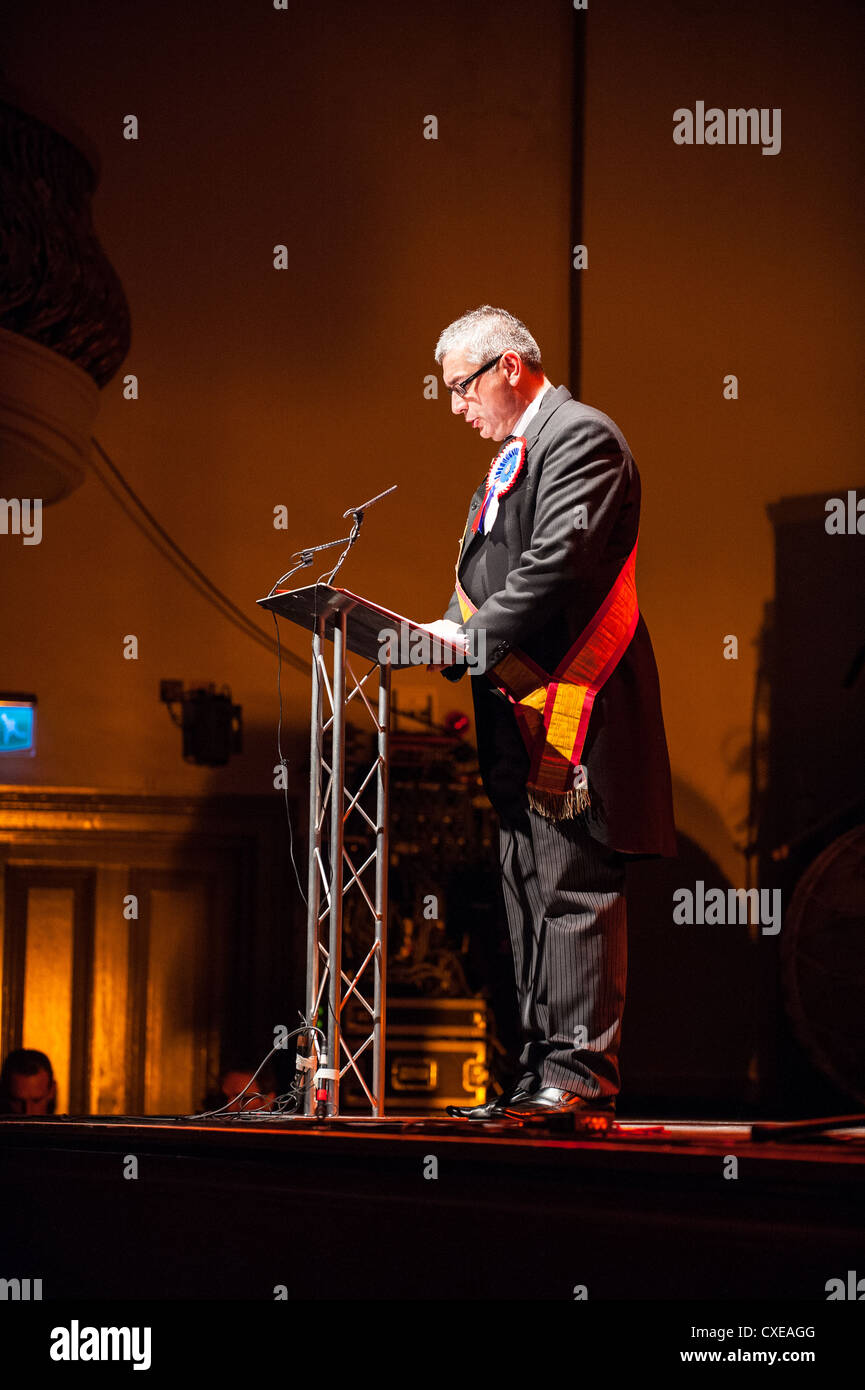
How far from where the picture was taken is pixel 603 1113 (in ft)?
6.84

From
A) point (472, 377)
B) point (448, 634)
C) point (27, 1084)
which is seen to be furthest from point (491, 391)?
point (27, 1084)

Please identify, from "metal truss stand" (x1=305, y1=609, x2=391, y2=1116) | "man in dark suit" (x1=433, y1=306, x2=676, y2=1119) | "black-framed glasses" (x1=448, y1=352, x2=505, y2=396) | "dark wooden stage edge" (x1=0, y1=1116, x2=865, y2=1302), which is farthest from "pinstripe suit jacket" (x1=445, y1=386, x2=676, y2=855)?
"dark wooden stage edge" (x1=0, y1=1116, x2=865, y2=1302)

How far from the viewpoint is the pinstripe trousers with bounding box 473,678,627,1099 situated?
214 centimetres

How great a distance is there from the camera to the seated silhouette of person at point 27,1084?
187 inches

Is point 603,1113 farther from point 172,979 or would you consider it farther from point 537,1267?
point 172,979

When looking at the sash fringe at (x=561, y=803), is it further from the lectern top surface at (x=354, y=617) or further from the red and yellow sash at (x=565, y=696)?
the lectern top surface at (x=354, y=617)

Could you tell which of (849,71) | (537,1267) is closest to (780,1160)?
(537,1267)

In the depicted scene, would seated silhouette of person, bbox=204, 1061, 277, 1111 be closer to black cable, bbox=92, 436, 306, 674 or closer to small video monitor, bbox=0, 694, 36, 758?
small video monitor, bbox=0, 694, 36, 758

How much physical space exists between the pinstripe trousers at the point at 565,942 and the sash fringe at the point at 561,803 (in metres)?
0.01

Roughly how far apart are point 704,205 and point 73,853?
11.7 feet

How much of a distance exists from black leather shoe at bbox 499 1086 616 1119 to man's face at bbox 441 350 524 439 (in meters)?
1.12

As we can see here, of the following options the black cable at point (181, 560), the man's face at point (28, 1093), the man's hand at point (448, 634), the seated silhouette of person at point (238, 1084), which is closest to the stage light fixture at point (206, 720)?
the black cable at point (181, 560)

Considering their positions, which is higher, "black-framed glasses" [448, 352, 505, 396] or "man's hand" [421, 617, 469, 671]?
"black-framed glasses" [448, 352, 505, 396]

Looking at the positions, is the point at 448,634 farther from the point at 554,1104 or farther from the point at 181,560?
the point at 181,560
